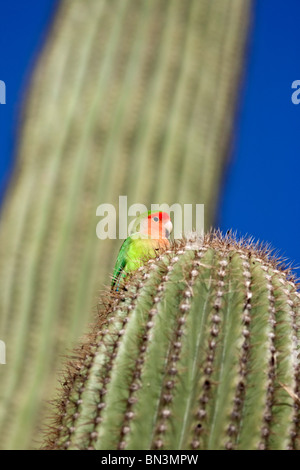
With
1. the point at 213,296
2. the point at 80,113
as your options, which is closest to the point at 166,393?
the point at 213,296

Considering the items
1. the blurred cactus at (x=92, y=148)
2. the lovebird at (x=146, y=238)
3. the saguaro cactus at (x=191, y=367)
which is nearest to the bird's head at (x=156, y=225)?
the lovebird at (x=146, y=238)

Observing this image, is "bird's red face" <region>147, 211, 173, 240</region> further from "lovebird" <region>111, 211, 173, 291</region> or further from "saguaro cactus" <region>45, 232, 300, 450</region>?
"saguaro cactus" <region>45, 232, 300, 450</region>

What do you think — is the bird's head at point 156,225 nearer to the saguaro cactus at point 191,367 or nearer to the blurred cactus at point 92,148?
the saguaro cactus at point 191,367

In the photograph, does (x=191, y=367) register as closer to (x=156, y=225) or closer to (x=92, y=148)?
(x=156, y=225)

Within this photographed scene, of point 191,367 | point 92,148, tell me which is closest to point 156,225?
point 191,367

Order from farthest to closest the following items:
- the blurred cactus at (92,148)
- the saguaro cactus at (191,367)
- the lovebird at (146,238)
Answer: the blurred cactus at (92,148)
the lovebird at (146,238)
the saguaro cactus at (191,367)

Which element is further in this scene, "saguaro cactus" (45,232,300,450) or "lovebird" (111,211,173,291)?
"lovebird" (111,211,173,291)

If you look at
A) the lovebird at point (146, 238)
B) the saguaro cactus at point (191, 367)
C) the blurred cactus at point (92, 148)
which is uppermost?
the blurred cactus at point (92, 148)

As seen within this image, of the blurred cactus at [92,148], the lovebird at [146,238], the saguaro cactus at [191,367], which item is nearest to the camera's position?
the saguaro cactus at [191,367]

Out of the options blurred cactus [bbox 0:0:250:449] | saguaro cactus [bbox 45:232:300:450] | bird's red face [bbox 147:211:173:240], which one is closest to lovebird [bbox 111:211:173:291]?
bird's red face [bbox 147:211:173:240]
